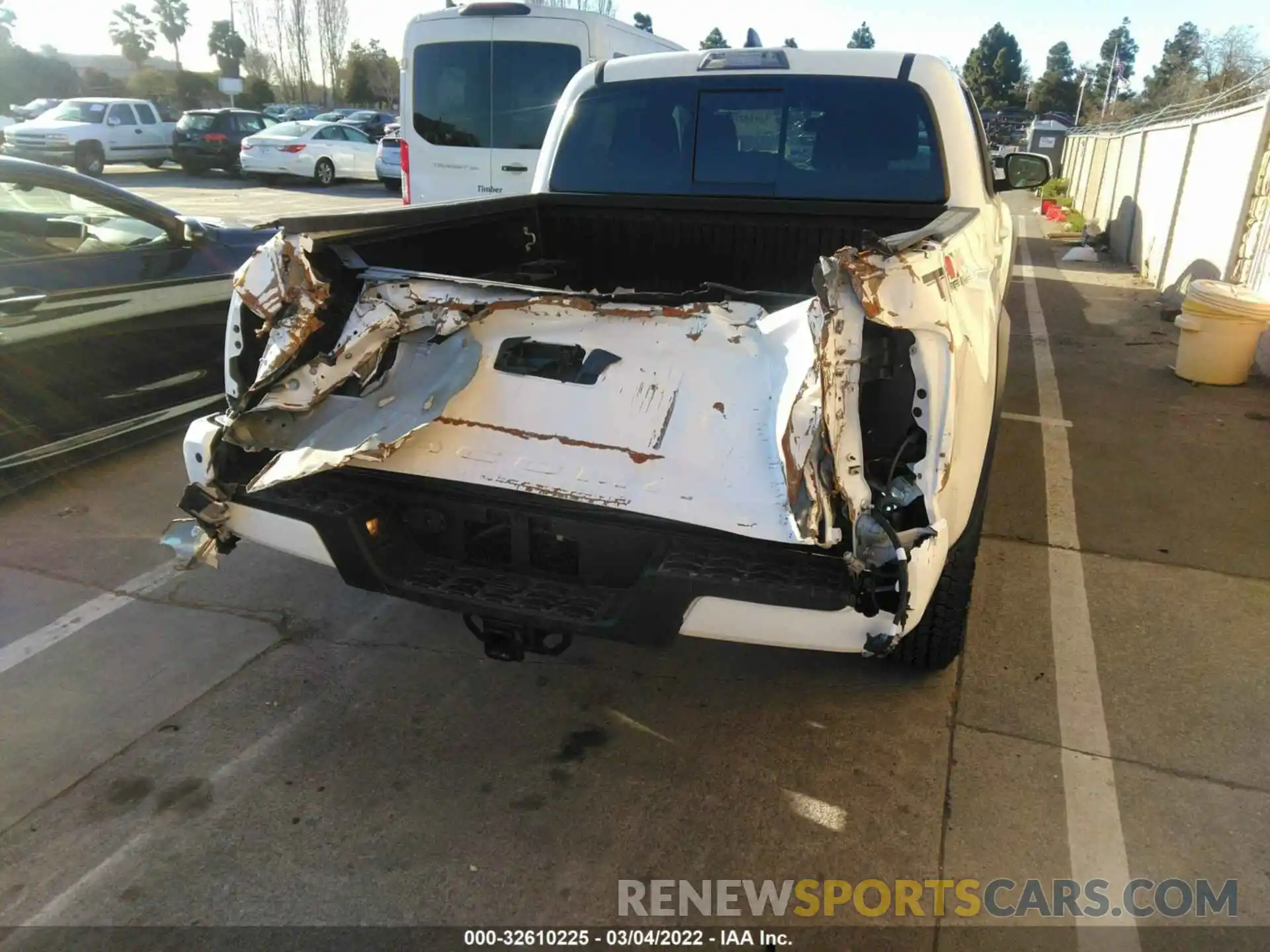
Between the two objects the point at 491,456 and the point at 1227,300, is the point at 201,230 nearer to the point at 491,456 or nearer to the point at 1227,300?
the point at 491,456

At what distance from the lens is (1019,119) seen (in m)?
56.2

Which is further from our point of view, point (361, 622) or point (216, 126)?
point (216, 126)

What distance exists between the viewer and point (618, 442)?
2.48 meters

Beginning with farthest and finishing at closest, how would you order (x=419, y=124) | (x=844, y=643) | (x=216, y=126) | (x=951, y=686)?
(x=216, y=126)
(x=419, y=124)
(x=951, y=686)
(x=844, y=643)

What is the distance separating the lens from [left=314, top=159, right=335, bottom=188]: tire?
845 inches

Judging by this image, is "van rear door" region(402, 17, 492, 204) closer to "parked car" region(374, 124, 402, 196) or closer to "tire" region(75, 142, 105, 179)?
"parked car" region(374, 124, 402, 196)

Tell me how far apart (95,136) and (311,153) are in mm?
5273

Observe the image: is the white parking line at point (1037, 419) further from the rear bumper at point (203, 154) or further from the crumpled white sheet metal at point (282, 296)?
the rear bumper at point (203, 154)

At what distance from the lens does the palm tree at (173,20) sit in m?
75.2

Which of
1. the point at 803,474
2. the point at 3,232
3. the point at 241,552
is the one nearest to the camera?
the point at 803,474

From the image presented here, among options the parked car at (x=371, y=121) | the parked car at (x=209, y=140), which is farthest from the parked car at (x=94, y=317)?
the parked car at (x=371, y=121)

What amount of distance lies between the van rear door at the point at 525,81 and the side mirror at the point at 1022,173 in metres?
4.47

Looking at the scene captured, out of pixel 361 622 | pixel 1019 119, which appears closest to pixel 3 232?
pixel 361 622

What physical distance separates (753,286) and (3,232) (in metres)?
3.73
